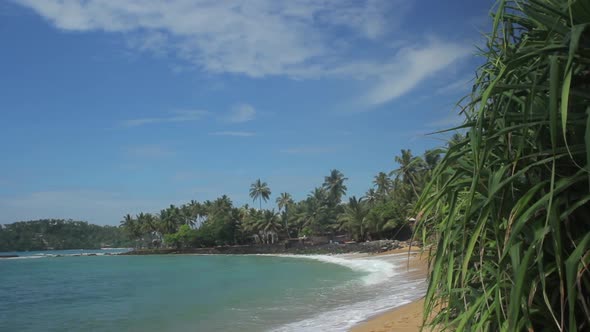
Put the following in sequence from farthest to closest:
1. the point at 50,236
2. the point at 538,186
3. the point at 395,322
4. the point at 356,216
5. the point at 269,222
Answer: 1. the point at 50,236
2. the point at 269,222
3. the point at 356,216
4. the point at 395,322
5. the point at 538,186

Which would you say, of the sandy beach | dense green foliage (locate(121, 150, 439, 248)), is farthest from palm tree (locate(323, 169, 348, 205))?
the sandy beach

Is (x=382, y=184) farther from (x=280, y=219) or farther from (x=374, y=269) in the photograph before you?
(x=374, y=269)

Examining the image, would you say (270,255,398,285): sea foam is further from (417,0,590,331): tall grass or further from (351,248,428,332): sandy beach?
(417,0,590,331): tall grass

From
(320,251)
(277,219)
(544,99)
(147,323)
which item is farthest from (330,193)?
(544,99)

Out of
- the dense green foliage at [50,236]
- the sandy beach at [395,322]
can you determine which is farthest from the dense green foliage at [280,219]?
the dense green foliage at [50,236]

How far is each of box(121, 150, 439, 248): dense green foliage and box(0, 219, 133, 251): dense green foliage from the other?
69180 mm

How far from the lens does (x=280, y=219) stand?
78250 millimetres

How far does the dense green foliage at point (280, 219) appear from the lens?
6025 cm

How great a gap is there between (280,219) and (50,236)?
12488 centimetres

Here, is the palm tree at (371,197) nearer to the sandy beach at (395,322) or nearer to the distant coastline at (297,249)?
the distant coastline at (297,249)

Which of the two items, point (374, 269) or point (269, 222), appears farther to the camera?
point (269, 222)

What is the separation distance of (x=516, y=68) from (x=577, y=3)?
0.36m

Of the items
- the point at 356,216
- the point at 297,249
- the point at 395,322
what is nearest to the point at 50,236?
the point at 297,249

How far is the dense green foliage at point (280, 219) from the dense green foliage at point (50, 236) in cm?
6918
